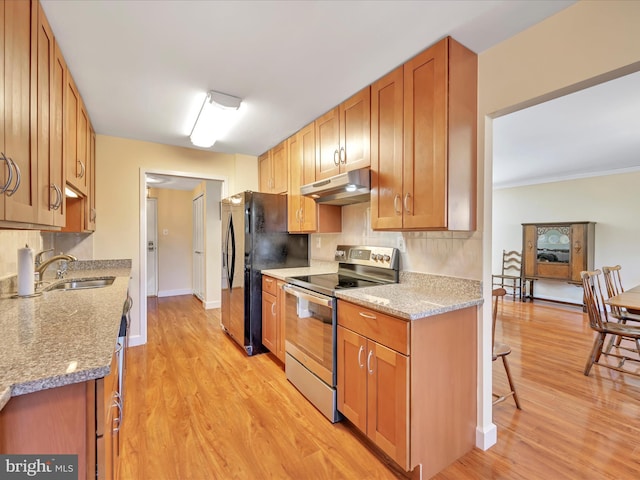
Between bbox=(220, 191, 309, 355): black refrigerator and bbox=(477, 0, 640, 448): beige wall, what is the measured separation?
2.03m

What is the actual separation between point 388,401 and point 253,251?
1.95 metres

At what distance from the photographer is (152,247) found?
5.90 m

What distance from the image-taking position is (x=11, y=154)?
977mm

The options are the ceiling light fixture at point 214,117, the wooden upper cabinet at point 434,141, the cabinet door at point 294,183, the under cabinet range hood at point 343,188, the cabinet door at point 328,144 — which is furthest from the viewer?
the cabinet door at point 294,183

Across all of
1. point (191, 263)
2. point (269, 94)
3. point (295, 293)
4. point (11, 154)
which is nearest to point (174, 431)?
point (295, 293)

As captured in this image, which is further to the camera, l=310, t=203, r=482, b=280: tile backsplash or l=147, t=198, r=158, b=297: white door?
l=147, t=198, r=158, b=297: white door

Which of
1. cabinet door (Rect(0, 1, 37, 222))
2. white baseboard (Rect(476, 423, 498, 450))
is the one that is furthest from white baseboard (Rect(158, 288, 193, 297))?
white baseboard (Rect(476, 423, 498, 450))

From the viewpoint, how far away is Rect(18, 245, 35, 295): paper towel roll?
1.72 m

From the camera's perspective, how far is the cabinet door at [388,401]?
144 cm

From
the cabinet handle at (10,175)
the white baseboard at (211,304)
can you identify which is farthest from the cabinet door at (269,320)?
the white baseboard at (211,304)

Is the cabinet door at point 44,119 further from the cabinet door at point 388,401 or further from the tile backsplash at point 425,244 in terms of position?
the tile backsplash at point 425,244

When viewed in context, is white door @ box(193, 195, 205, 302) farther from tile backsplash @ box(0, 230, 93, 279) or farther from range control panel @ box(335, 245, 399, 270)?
range control panel @ box(335, 245, 399, 270)

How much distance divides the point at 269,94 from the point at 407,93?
3.48 ft

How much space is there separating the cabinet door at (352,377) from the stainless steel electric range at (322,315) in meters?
0.07
